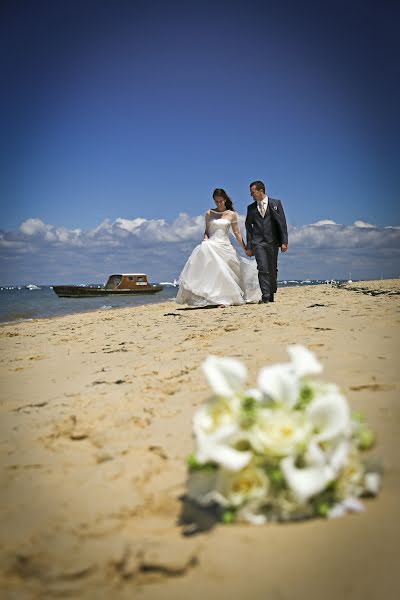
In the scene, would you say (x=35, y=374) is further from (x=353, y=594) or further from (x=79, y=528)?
(x=353, y=594)

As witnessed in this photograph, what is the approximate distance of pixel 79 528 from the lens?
1.62 m

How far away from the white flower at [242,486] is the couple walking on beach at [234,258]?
8067mm

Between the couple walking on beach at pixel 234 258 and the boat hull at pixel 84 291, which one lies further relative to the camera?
the boat hull at pixel 84 291

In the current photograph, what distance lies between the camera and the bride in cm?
964

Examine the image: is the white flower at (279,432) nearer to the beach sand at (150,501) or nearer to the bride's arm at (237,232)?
the beach sand at (150,501)

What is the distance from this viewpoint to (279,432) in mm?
1391

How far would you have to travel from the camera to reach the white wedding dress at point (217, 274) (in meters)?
9.64

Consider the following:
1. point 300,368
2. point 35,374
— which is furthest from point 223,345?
point 300,368

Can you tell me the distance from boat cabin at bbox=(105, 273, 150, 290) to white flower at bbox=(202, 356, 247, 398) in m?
26.8

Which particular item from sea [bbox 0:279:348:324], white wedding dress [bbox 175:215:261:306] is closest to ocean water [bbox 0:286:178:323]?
sea [bbox 0:279:348:324]

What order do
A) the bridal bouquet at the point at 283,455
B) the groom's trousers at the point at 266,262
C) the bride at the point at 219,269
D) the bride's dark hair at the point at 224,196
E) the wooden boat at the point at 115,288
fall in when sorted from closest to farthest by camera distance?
1. the bridal bouquet at the point at 283,455
2. the groom's trousers at the point at 266,262
3. the bride at the point at 219,269
4. the bride's dark hair at the point at 224,196
5. the wooden boat at the point at 115,288

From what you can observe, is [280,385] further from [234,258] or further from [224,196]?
[224,196]

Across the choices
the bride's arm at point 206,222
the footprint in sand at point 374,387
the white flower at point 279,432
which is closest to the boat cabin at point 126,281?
the bride's arm at point 206,222

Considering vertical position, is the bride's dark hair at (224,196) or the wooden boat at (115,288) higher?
the bride's dark hair at (224,196)
